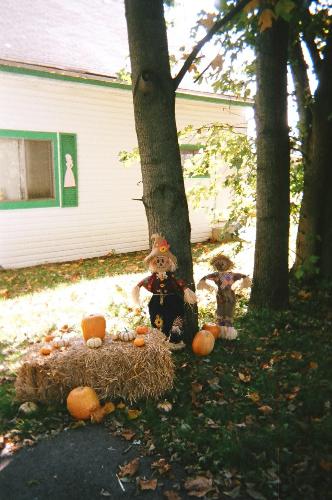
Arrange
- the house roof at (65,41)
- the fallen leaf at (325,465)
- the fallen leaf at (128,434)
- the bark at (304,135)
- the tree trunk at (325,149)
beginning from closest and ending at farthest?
the fallen leaf at (325,465) < the fallen leaf at (128,434) < the tree trunk at (325,149) < the bark at (304,135) < the house roof at (65,41)

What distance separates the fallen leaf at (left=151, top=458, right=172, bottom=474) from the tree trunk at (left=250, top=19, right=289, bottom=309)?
136 inches

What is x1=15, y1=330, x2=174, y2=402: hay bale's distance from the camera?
12.7ft

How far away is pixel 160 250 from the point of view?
4.50 m

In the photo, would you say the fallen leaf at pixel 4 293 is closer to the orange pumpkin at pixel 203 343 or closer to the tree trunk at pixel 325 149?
the orange pumpkin at pixel 203 343

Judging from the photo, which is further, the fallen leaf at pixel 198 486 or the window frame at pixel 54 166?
the window frame at pixel 54 166

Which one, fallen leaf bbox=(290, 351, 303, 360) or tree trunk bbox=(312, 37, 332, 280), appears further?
tree trunk bbox=(312, 37, 332, 280)

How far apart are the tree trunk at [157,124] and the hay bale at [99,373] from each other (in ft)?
3.94

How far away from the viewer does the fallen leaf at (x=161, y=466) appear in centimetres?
309

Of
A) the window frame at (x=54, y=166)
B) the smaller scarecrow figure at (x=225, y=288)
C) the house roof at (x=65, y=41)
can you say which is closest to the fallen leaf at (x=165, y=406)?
the smaller scarecrow figure at (x=225, y=288)

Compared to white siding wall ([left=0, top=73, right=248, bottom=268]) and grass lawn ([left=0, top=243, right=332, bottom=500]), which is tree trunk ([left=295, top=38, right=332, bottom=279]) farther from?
white siding wall ([left=0, top=73, right=248, bottom=268])

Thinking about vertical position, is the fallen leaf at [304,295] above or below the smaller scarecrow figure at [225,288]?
below

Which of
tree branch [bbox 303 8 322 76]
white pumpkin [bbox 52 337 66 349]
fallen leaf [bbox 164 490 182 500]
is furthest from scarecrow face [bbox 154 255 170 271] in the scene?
tree branch [bbox 303 8 322 76]

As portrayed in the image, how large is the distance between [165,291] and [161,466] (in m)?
1.87

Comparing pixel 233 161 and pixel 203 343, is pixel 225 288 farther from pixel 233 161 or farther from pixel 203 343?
pixel 233 161
